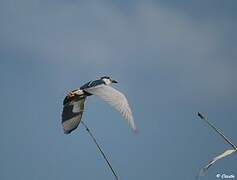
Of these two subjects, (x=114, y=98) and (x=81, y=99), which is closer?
(x=114, y=98)

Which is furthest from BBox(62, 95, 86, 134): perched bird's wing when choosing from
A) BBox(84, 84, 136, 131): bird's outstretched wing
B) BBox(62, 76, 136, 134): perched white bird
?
BBox(84, 84, 136, 131): bird's outstretched wing

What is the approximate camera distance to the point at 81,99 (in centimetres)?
262

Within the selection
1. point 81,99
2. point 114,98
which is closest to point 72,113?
point 81,99

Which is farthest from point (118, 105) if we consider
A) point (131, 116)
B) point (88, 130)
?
point (88, 130)

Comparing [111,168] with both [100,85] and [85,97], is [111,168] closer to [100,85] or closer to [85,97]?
[100,85]

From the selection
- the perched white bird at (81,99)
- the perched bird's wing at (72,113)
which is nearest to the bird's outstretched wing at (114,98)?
the perched white bird at (81,99)

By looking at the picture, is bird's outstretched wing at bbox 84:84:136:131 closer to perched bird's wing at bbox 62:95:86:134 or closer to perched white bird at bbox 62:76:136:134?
perched white bird at bbox 62:76:136:134

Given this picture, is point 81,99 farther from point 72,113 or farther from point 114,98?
point 114,98

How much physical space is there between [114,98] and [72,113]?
78 cm

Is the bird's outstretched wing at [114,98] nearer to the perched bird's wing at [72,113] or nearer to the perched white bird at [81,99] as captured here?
the perched white bird at [81,99]

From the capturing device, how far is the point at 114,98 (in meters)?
1.91

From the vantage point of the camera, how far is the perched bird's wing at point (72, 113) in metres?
2.51

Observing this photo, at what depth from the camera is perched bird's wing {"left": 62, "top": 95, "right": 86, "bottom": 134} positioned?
8.25 feet

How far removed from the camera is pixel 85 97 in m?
2.53
